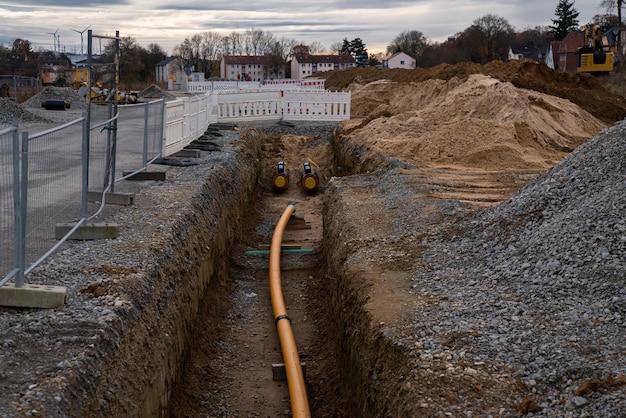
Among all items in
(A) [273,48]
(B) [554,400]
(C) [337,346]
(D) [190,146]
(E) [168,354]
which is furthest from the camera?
(A) [273,48]

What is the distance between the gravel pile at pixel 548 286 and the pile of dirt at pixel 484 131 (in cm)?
676

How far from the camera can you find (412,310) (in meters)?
6.89

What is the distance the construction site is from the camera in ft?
17.2

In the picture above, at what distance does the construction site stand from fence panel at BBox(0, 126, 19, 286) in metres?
0.47

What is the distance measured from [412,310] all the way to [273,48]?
118 meters

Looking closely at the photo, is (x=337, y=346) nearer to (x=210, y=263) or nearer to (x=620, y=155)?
(x=210, y=263)

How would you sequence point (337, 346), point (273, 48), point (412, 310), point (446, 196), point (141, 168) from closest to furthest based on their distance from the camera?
point (412, 310) → point (337, 346) → point (446, 196) → point (141, 168) → point (273, 48)

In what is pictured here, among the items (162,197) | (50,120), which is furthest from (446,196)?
(50,120)

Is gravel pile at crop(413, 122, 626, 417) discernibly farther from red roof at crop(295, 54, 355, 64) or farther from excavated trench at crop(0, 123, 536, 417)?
red roof at crop(295, 54, 355, 64)

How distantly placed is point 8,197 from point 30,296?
2.91ft

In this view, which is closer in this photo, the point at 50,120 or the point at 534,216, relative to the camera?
the point at 534,216

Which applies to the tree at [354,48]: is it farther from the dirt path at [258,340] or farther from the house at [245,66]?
the dirt path at [258,340]

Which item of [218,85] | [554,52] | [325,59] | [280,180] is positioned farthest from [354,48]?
[280,180]

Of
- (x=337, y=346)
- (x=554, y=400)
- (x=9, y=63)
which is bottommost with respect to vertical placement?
(x=337, y=346)
